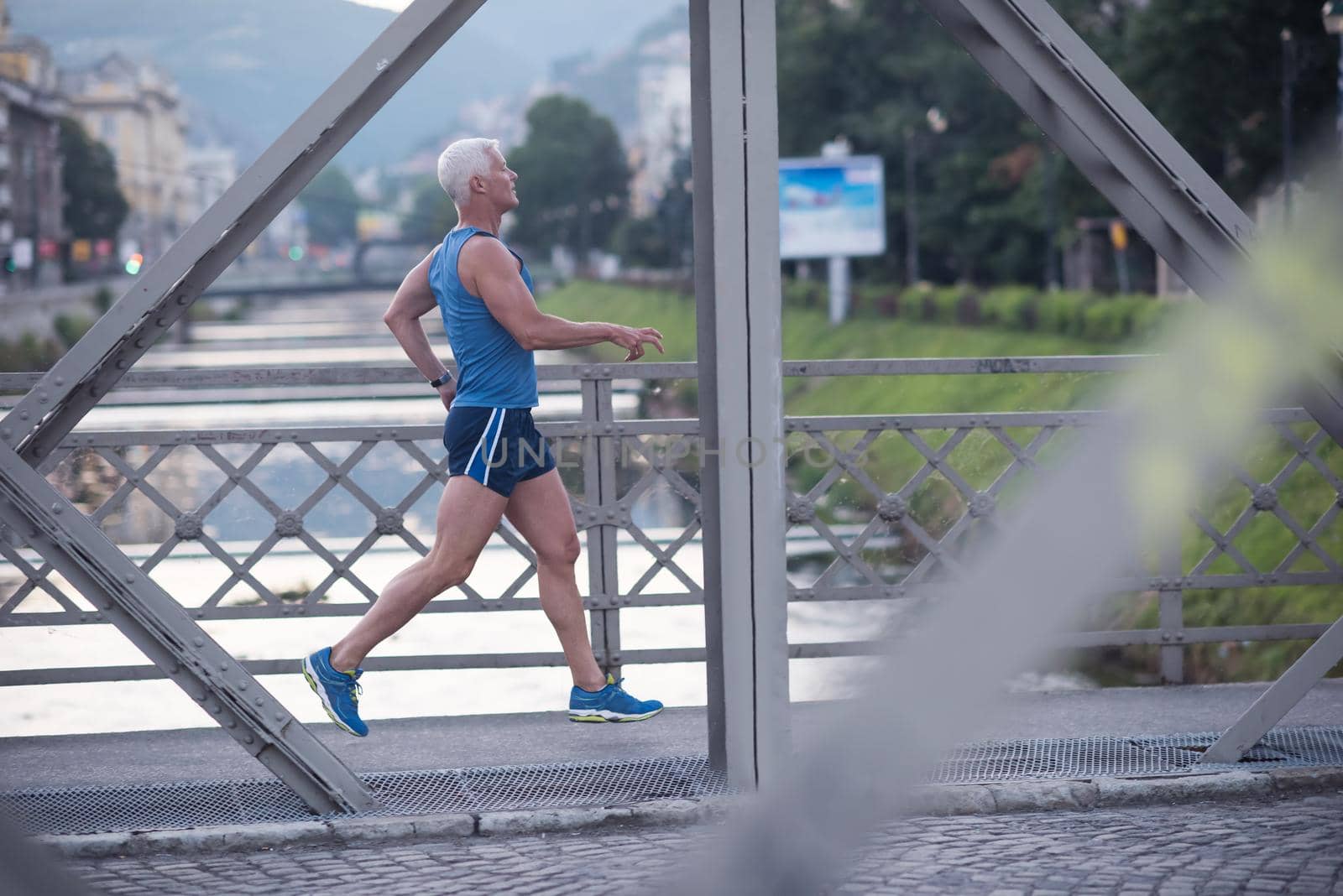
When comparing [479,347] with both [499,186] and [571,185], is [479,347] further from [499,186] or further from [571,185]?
[571,185]

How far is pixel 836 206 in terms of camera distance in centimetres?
5238

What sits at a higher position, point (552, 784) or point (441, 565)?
point (441, 565)

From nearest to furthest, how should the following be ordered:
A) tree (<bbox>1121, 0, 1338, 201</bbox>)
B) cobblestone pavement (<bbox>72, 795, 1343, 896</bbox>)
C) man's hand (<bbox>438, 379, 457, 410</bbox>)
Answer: cobblestone pavement (<bbox>72, 795, 1343, 896</bbox>) → man's hand (<bbox>438, 379, 457, 410</bbox>) → tree (<bbox>1121, 0, 1338, 201</bbox>)

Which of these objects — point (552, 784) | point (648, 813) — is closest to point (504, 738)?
point (552, 784)

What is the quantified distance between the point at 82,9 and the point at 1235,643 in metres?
8.75

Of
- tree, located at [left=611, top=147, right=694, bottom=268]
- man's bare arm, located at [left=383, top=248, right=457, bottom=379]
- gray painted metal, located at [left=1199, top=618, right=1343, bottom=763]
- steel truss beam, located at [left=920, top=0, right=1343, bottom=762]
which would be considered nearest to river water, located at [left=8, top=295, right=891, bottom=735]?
man's bare arm, located at [left=383, top=248, right=457, bottom=379]

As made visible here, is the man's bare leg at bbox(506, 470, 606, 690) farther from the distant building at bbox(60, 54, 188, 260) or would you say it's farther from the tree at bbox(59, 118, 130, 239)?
the distant building at bbox(60, 54, 188, 260)

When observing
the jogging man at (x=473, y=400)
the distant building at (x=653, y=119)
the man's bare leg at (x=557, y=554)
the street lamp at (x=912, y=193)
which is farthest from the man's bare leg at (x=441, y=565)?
the distant building at (x=653, y=119)

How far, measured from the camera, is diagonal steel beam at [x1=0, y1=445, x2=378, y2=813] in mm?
4406

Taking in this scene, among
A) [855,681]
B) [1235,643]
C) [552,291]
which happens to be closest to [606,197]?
[552,291]

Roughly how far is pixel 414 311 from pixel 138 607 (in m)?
1.27

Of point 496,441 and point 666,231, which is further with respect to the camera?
point 666,231

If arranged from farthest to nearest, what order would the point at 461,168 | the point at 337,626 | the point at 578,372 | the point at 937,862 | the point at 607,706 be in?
the point at 337,626
the point at 578,372
the point at 607,706
the point at 461,168
the point at 937,862

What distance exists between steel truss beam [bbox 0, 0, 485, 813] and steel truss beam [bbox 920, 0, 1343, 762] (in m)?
1.50
